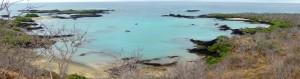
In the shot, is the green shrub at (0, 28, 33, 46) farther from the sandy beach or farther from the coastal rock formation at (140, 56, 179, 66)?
the coastal rock formation at (140, 56, 179, 66)

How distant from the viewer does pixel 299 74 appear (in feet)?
59.5

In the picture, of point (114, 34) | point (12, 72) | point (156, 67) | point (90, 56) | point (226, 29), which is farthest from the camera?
point (226, 29)

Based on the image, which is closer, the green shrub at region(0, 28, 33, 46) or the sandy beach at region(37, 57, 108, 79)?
the green shrub at region(0, 28, 33, 46)

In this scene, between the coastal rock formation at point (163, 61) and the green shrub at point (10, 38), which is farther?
the coastal rock formation at point (163, 61)

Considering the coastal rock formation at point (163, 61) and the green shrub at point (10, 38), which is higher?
the green shrub at point (10, 38)

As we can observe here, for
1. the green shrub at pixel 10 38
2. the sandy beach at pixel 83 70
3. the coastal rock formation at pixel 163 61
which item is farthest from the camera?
the coastal rock formation at pixel 163 61

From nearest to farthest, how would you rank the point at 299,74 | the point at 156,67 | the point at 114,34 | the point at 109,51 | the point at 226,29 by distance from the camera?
the point at 299,74
the point at 156,67
the point at 109,51
the point at 114,34
the point at 226,29

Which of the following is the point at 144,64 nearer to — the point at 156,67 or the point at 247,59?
the point at 156,67

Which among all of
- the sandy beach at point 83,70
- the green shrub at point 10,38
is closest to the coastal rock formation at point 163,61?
the sandy beach at point 83,70

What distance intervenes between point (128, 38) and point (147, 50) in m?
11.4

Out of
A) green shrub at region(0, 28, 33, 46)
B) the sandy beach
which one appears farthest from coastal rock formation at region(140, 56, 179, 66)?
green shrub at region(0, 28, 33, 46)

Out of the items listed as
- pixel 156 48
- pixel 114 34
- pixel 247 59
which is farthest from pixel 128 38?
pixel 247 59

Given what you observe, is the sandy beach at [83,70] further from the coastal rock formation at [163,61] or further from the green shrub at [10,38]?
the green shrub at [10,38]

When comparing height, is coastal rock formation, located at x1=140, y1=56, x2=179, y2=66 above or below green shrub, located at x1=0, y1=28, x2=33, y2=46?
below
